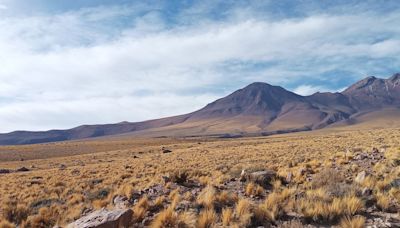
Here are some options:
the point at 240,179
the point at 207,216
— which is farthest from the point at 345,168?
the point at 207,216

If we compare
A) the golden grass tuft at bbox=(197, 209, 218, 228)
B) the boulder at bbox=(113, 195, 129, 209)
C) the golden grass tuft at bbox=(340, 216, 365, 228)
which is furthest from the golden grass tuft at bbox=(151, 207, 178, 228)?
the golden grass tuft at bbox=(340, 216, 365, 228)

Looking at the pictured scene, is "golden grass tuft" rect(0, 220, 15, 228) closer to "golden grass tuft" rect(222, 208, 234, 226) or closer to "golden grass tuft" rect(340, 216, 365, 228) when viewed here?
"golden grass tuft" rect(222, 208, 234, 226)

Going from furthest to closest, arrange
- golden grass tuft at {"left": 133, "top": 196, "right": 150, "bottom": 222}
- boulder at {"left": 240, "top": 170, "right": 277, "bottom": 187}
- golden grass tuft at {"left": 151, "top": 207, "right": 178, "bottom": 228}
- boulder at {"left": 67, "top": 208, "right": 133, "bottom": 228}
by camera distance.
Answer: boulder at {"left": 240, "top": 170, "right": 277, "bottom": 187} < golden grass tuft at {"left": 133, "top": 196, "right": 150, "bottom": 222} < golden grass tuft at {"left": 151, "top": 207, "right": 178, "bottom": 228} < boulder at {"left": 67, "top": 208, "right": 133, "bottom": 228}

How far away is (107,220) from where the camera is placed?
745 cm

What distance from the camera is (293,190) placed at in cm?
1034

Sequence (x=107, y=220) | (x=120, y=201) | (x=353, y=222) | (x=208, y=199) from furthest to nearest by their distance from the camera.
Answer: (x=120, y=201) < (x=208, y=199) < (x=107, y=220) < (x=353, y=222)

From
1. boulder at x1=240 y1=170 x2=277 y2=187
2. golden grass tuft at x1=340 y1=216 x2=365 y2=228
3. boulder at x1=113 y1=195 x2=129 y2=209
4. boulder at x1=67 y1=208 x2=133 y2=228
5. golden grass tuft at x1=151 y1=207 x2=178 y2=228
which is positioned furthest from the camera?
boulder at x1=240 y1=170 x2=277 y2=187

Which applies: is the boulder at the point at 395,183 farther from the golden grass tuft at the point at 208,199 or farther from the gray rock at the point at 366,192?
the golden grass tuft at the point at 208,199

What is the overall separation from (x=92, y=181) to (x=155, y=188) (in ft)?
25.2

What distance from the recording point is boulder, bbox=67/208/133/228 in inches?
290

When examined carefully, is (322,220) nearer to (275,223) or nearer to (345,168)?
(275,223)

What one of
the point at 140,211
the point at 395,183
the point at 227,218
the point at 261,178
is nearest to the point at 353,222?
the point at 227,218

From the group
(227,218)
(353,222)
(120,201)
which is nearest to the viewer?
(353,222)

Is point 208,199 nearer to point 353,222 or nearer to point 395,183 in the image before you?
point 353,222
